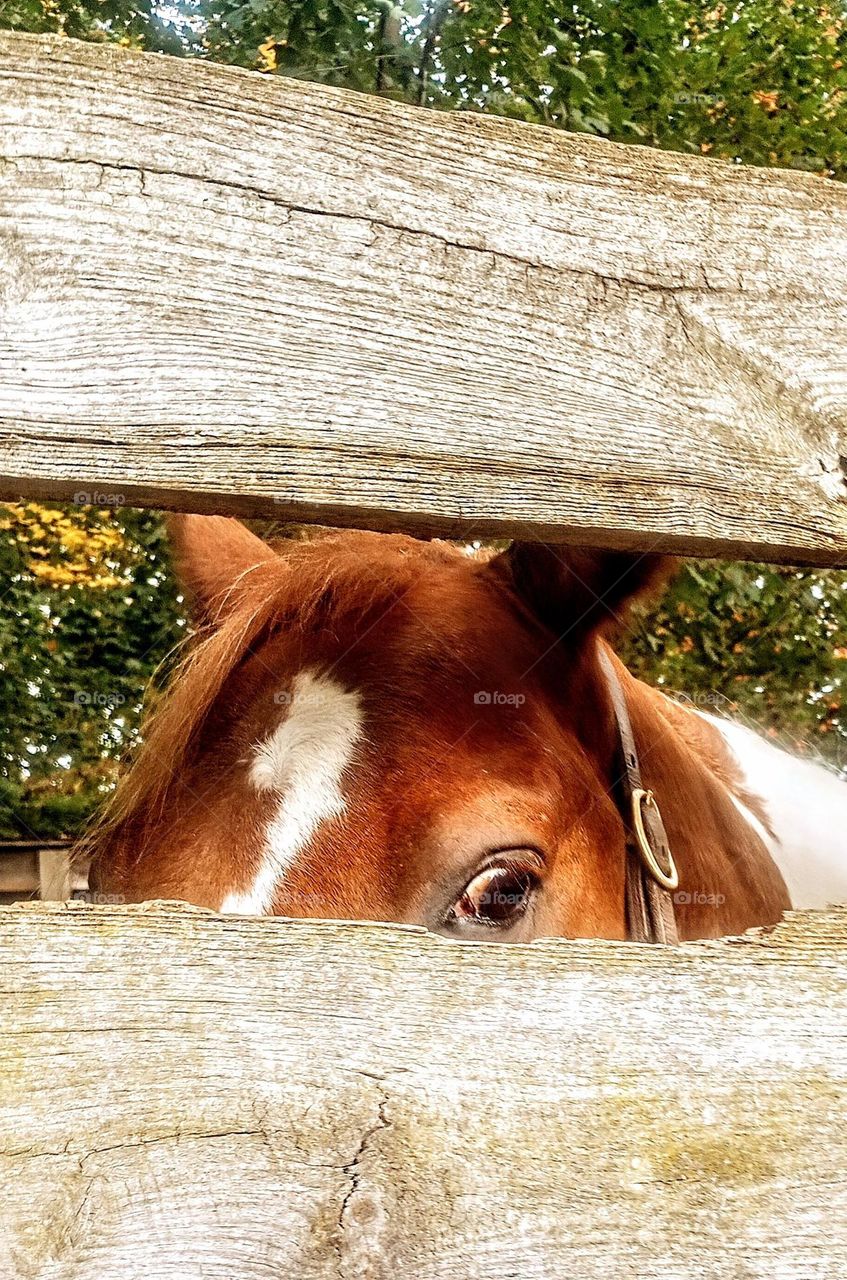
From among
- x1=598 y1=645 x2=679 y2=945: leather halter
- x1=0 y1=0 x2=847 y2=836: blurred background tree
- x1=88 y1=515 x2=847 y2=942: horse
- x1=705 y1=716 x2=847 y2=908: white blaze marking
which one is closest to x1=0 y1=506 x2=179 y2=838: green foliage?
x1=0 y1=0 x2=847 y2=836: blurred background tree

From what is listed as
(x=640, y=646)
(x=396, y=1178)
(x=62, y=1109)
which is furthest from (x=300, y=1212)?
(x=640, y=646)

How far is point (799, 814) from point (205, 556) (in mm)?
1216

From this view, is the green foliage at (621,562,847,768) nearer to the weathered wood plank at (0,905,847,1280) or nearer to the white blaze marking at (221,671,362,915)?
the white blaze marking at (221,671,362,915)

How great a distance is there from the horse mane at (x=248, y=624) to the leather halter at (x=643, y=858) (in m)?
0.42

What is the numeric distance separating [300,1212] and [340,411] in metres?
0.58

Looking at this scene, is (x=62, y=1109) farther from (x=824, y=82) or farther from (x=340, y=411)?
(x=824, y=82)

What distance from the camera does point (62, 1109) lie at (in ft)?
2.45

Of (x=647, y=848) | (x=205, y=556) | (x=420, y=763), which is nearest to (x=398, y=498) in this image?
(x=420, y=763)

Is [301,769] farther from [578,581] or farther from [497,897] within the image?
[578,581]

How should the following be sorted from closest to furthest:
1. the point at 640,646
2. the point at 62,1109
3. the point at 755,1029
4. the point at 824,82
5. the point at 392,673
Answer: the point at 62,1109 → the point at 755,1029 → the point at 392,673 → the point at 824,82 → the point at 640,646

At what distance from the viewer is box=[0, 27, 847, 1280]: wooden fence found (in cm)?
76

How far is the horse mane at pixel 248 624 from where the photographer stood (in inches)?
60.0

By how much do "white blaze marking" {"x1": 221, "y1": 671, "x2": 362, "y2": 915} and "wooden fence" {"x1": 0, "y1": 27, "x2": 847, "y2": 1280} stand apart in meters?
0.49

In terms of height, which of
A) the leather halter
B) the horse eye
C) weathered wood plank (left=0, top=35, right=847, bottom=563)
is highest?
weathered wood plank (left=0, top=35, right=847, bottom=563)
